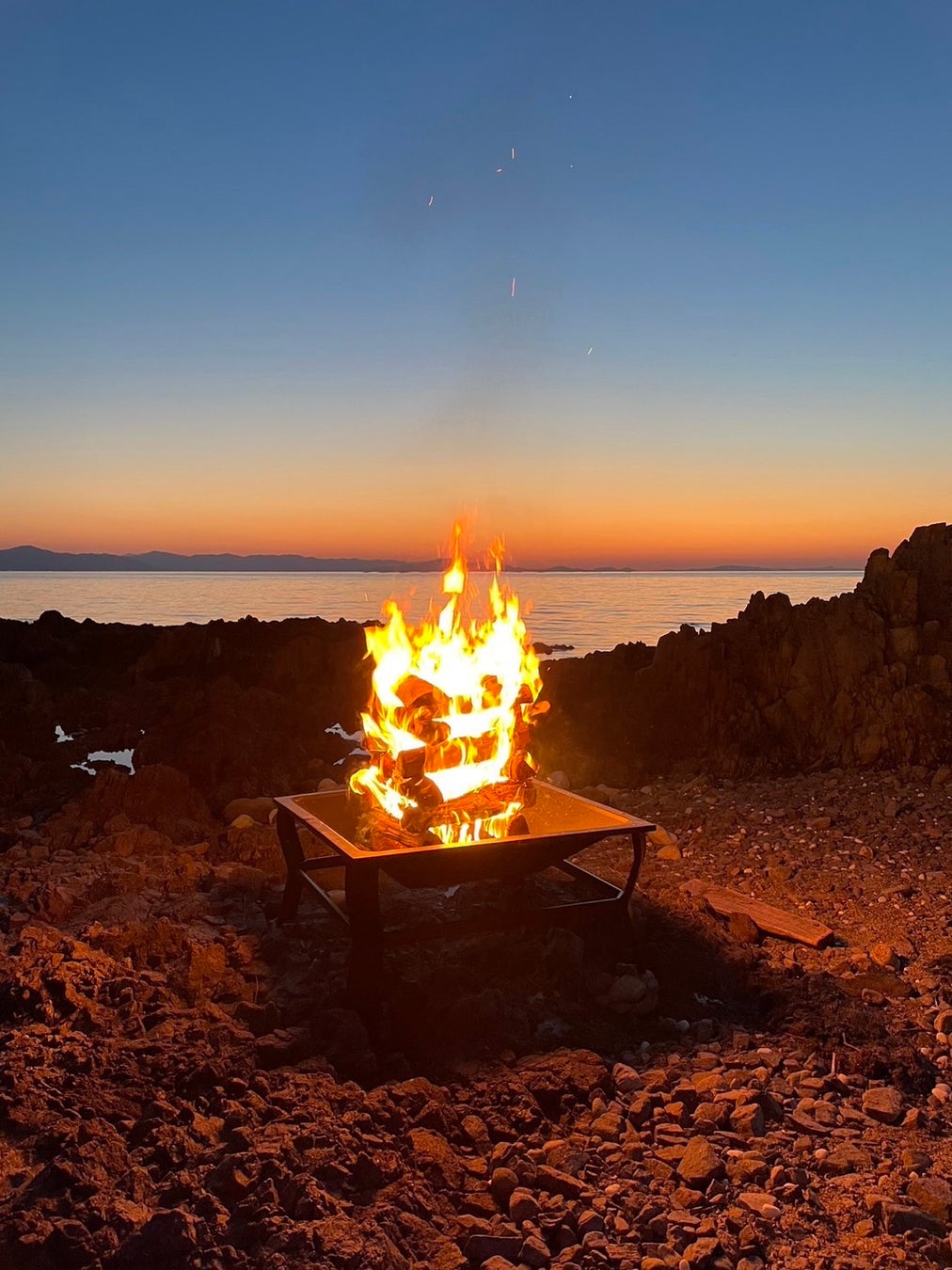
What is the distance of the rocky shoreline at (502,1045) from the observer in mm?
3406

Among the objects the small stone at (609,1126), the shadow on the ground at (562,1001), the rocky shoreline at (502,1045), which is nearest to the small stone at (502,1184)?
the rocky shoreline at (502,1045)

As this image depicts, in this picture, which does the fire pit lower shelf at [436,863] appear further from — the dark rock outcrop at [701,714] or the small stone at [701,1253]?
the dark rock outcrop at [701,714]

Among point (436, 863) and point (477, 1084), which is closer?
point (477, 1084)

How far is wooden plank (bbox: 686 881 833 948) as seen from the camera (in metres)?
6.12

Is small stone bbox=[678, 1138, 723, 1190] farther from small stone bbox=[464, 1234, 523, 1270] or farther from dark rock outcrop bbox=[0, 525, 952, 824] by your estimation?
dark rock outcrop bbox=[0, 525, 952, 824]

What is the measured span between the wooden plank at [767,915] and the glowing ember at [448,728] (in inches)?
66.7

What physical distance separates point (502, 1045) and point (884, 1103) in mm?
1798

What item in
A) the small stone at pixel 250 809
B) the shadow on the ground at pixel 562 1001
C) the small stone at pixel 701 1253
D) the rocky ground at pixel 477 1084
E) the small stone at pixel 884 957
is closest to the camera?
the small stone at pixel 701 1253

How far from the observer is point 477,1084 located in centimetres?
442

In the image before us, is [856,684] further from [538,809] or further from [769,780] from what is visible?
[538,809]

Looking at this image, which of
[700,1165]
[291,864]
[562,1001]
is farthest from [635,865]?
[291,864]

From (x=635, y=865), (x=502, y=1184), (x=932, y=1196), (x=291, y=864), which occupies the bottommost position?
(x=502, y=1184)

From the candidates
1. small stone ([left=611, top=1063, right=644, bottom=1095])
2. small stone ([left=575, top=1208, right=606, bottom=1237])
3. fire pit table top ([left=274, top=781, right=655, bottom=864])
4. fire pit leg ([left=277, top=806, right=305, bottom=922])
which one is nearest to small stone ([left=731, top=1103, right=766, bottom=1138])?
small stone ([left=611, top=1063, right=644, bottom=1095])

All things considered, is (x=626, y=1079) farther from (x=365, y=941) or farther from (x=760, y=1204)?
A: (x=365, y=941)
